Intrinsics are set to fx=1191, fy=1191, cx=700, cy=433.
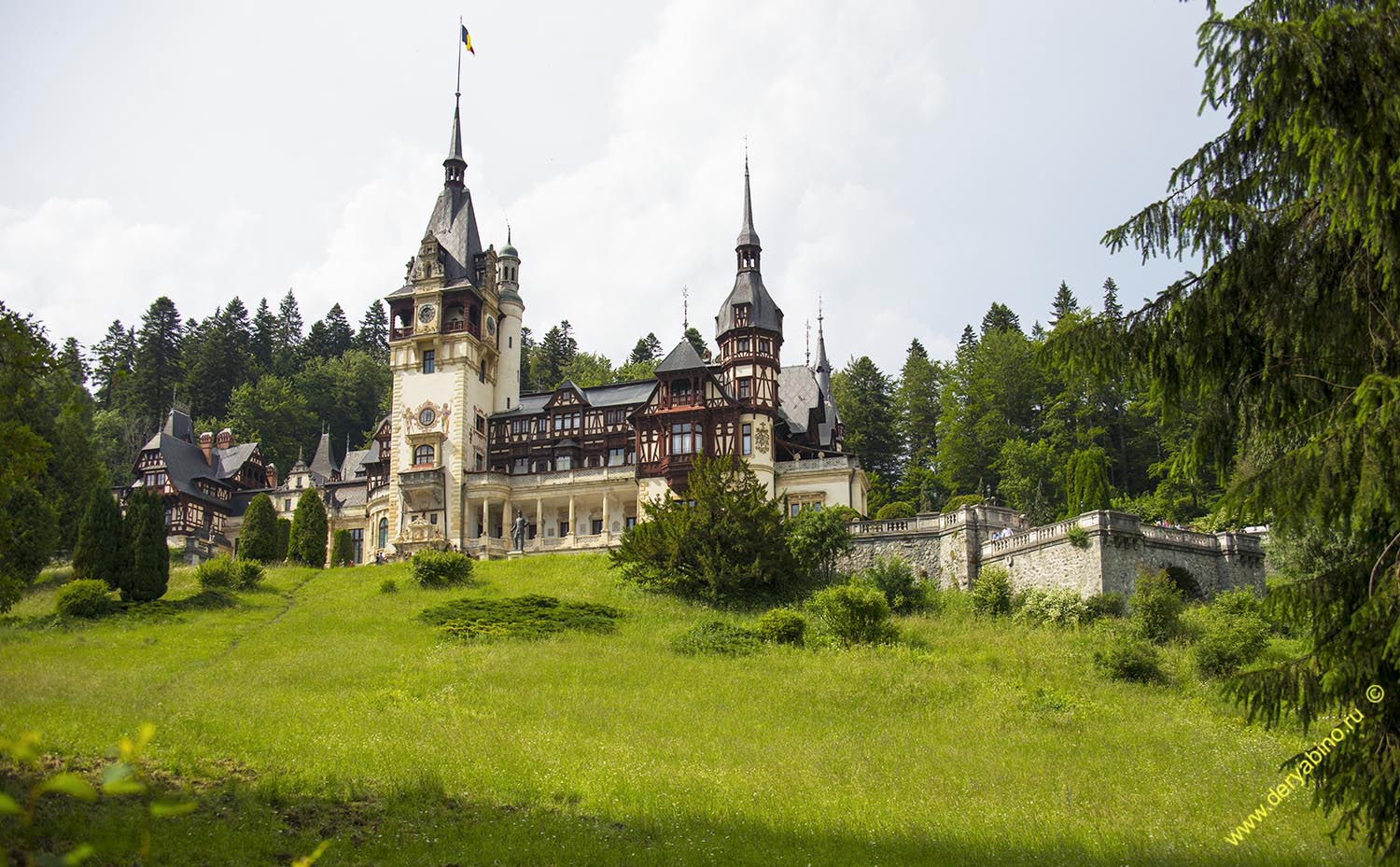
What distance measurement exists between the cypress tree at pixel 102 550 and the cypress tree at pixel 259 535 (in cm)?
1092

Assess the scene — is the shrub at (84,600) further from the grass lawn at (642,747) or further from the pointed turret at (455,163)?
the pointed turret at (455,163)

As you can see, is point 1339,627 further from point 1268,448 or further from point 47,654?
point 47,654

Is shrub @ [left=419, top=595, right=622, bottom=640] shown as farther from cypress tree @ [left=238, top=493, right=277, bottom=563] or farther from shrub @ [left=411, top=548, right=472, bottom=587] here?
cypress tree @ [left=238, top=493, right=277, bottom=563]

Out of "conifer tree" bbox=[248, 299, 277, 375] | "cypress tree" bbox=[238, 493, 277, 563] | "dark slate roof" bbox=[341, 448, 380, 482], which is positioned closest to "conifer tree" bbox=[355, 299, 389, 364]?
"conifer tree" bbox=[248, 299, 277, 375]

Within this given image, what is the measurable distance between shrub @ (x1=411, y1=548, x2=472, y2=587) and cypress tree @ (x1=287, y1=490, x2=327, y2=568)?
30.8 ft

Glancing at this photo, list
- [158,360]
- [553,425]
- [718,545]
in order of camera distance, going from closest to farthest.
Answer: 1. [718,545]
2. [553,425]
3. [158,360]

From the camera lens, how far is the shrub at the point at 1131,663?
3281 centimetres

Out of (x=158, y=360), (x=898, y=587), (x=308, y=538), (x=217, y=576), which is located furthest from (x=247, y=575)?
(x=158, y=360)

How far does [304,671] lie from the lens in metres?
32.1

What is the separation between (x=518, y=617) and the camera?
40.5m

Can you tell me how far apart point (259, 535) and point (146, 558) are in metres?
11.5

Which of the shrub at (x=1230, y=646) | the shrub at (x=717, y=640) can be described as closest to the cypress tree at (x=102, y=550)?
the shrub at (x=717, y=640)

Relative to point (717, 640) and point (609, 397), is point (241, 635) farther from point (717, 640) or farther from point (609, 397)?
point (609, 397)

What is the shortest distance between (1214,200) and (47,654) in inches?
1332
